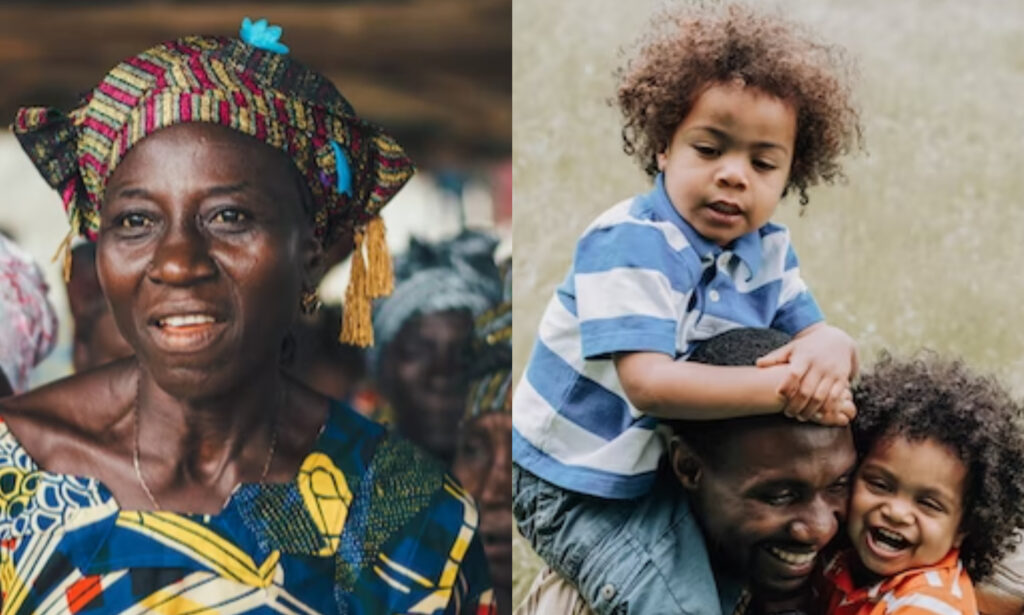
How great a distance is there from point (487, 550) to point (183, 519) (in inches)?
28.3

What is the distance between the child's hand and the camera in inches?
113

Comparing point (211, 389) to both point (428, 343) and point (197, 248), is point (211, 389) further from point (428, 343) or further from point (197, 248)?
point (428, 343)

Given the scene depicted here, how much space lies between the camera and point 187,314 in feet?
10.5

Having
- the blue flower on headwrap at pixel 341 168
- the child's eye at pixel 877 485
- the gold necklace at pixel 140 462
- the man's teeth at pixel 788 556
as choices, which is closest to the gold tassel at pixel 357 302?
the blue flower on headwrap at pixel 341 168

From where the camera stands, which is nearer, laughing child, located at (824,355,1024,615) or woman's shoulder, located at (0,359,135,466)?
laughing child, located at (824,355,1024,615)

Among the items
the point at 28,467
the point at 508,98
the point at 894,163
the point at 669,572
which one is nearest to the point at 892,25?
the point at 894,163

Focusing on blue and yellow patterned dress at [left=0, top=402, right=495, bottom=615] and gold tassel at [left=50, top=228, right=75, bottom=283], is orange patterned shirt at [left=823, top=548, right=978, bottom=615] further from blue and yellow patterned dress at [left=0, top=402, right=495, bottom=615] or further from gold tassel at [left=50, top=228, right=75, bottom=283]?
gold tassel at [left=50, top=228, right=75, bottom=283]

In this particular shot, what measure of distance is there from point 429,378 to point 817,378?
96 centimetres

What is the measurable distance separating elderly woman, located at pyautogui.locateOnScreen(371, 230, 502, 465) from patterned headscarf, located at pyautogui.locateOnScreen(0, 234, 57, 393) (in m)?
0.77

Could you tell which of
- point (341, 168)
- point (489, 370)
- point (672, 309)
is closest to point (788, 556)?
point (672, 309)

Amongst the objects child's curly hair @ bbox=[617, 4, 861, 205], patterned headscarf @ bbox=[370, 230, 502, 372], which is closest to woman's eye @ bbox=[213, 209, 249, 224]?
patterned headscarf @ bbox=[370, 230, 502, 372]

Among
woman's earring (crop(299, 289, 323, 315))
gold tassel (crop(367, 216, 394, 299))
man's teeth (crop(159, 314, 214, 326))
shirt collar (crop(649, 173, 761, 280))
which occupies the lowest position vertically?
man's teeth (crop(159, 314, 214, 326))

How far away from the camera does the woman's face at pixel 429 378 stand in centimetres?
338

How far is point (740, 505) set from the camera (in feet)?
9.80
